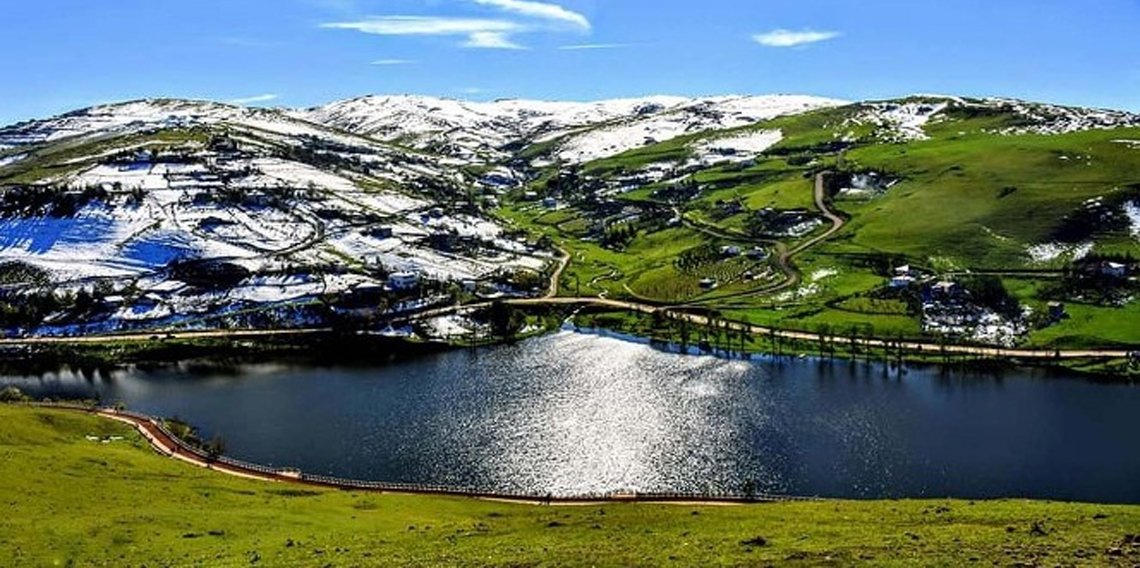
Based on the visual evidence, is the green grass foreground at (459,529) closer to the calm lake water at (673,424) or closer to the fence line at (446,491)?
the fence line at (446,491)

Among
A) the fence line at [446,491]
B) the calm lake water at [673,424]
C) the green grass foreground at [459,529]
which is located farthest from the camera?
the calm lake water at [673,424]

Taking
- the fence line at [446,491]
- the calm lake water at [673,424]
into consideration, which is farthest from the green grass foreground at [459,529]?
the calm lake water at [673,424]

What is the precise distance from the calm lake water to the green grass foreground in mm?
29337

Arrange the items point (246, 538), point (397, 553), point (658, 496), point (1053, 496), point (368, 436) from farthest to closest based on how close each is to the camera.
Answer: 1. point (368, 436)
2. point (1053, 496)
3. point (658, 496)
4. point (246, 538)
5. point (397, 553)

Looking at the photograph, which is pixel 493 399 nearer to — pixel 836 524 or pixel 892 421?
pixel 892 421

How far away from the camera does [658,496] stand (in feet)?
347

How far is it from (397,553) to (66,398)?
475 ft

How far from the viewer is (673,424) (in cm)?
14788

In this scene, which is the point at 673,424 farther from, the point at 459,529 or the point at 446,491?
the point at 459,529

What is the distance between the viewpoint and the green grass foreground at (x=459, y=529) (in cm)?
5481

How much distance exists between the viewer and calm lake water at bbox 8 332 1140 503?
122 m

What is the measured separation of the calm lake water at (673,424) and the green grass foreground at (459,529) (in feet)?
96.3

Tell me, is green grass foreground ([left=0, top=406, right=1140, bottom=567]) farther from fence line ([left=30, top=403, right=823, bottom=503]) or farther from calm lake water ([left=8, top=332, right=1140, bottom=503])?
calm lake water ([left=8, top=332, right=1140, bottom=503])

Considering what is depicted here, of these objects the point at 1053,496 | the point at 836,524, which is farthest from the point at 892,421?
the point at 836,524
